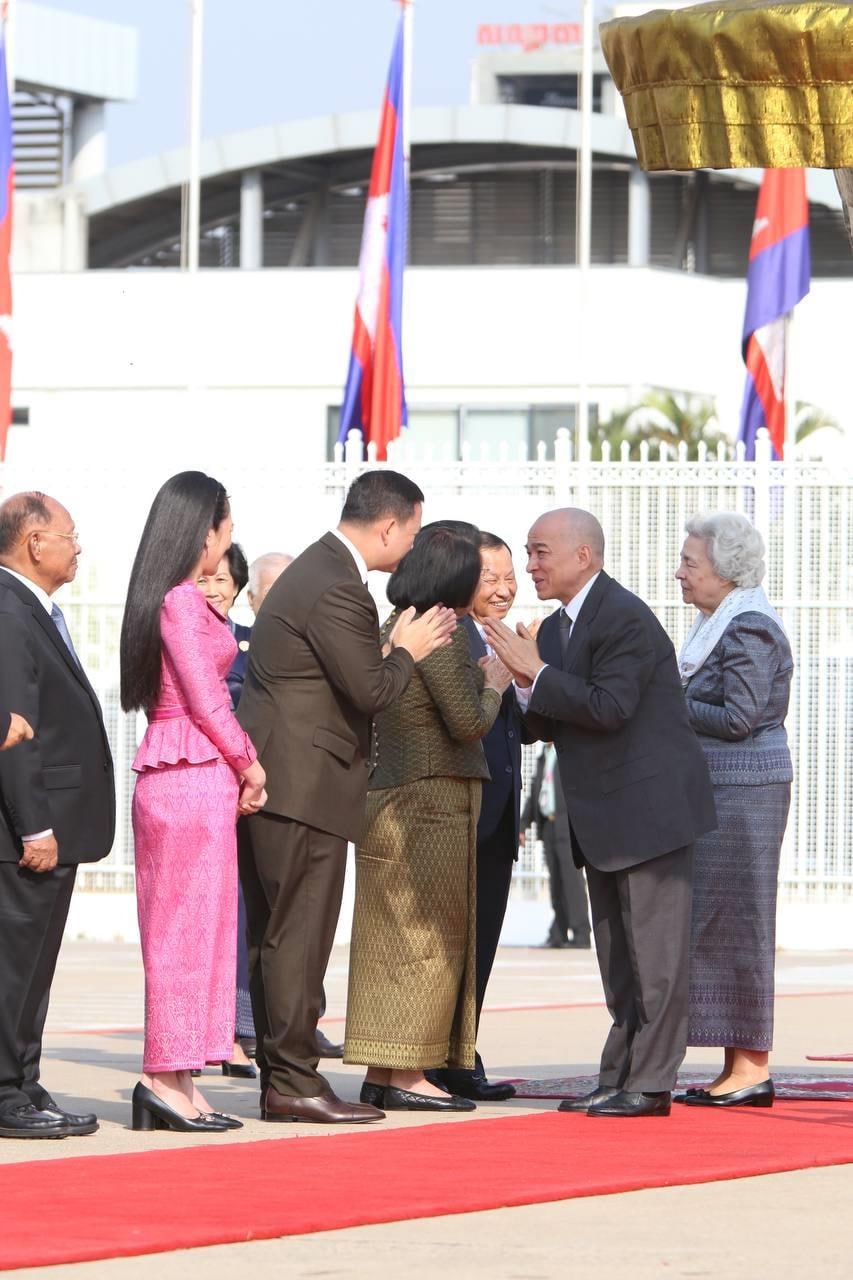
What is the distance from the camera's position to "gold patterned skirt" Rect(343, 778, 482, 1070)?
734 cm

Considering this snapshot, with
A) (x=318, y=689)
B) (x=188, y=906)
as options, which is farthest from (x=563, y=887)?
(x=188, y=906)

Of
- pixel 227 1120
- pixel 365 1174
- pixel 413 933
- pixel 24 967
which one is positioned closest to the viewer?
pixel 365 1174

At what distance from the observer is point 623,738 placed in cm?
729

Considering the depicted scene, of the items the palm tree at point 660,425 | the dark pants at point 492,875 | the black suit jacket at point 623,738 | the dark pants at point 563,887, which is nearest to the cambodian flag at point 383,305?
the dark pants at point 563,887

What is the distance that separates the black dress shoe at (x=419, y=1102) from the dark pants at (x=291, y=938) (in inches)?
18.4

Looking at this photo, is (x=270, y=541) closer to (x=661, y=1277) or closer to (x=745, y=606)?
(x=745, y=606)

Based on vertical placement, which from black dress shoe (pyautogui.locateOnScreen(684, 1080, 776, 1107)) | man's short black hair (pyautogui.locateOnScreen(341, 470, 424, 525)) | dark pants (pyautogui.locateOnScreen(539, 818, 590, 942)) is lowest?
dark pants (pyautogui.locateOnScreen(539, 818, 590, 942))

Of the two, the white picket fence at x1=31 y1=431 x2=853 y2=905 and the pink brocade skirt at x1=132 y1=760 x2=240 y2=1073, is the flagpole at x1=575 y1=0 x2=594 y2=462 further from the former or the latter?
the pink brocade skirt at x1=132 y1=760 x2=240 y2=1073

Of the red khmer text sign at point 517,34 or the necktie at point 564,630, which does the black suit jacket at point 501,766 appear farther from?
the red khmer text sign at point 517,34

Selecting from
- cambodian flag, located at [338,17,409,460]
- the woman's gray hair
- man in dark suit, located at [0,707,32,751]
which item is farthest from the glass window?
man in dark suit, located at [0,707,32,751]

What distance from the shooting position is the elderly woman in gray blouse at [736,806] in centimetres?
749

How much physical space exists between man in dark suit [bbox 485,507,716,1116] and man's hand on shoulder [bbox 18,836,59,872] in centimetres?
146

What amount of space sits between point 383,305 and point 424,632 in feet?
39.5

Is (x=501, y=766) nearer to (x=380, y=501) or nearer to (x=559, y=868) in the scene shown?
(x=380, y=501)
